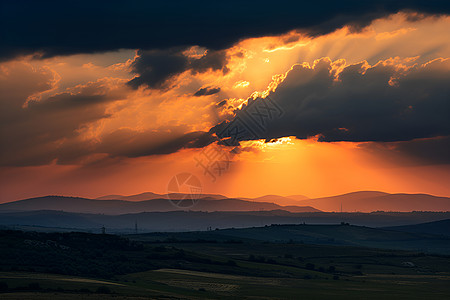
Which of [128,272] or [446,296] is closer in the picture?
[446,296]

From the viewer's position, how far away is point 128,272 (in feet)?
608

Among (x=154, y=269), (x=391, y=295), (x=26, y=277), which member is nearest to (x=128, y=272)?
(x=154, y=269)

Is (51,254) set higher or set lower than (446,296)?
higher

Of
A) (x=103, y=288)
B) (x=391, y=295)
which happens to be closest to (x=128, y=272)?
(x=103, y=288)

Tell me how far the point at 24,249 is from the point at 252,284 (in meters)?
73.2

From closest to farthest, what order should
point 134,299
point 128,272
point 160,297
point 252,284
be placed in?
point 134,299
point 160,297
point 252,284
point 128,272

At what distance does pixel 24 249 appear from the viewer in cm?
19338

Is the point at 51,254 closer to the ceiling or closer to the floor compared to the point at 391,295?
closer to the ceiling

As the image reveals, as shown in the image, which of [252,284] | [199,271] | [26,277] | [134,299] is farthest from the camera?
[199,271]

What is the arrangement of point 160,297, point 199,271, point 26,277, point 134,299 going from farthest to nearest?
point 199,271 → point 26,277 → point 160,297 → point 134,299

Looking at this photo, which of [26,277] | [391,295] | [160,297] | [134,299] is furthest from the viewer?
[391,295]

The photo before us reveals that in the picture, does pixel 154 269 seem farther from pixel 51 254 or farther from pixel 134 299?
pixel 134 299

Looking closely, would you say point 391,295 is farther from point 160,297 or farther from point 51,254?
point 51,254

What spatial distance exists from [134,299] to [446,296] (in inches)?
3287
